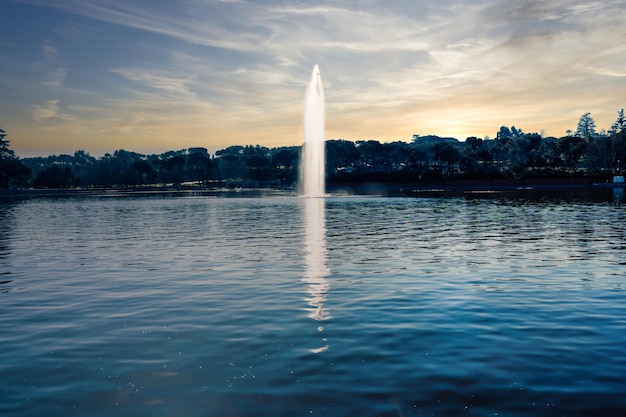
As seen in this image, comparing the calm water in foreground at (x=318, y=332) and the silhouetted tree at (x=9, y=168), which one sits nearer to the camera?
the calm water in foreground at (x=318, y=332)

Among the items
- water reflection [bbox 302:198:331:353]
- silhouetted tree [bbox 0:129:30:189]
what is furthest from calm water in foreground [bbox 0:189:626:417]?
silhouetted tree [bbox 0:129:30:189]

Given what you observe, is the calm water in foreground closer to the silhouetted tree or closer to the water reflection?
the water reflection

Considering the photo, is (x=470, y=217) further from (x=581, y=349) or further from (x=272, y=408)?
(x=272, y=408)

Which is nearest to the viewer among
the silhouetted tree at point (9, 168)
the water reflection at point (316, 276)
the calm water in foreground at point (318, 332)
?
the calm water in foreground at point (318, 332)

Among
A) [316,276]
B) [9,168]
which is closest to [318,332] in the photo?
[316,276]

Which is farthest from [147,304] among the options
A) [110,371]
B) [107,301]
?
[110,371]

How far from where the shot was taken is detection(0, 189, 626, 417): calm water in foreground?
9.72 metres

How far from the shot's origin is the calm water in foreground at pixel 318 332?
31.9ft

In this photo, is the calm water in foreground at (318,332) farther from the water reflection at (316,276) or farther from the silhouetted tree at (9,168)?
the silhouetted tree at (9,168)

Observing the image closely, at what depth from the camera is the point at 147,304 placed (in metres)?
17.9

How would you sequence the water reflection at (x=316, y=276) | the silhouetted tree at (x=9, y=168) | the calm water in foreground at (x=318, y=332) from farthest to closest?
the silhouetted tree at (x=9, y=168) → the water reflection at (x=316, y=276) → the calm water in foreground at (x=318, y=332)

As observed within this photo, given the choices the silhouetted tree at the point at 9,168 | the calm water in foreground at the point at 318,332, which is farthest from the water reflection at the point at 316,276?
the silhouetted tree at the point at 9,168

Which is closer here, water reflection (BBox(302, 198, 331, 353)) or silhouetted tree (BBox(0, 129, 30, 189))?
water reflection (BBox(302, 198, 331, 353))

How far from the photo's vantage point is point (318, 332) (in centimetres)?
1406
